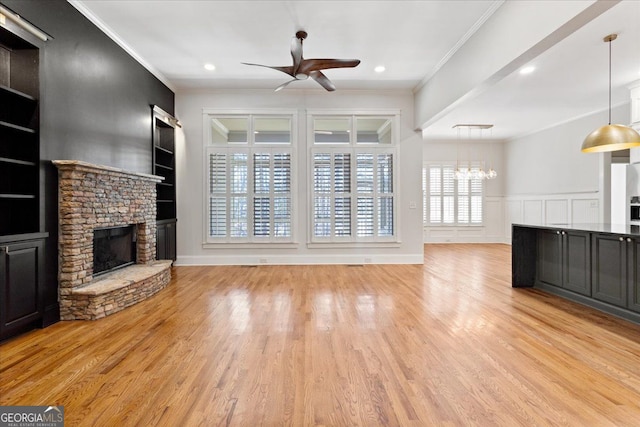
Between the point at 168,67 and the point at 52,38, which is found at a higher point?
the point at 168,67

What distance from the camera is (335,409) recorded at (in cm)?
178

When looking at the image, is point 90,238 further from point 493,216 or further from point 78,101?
point 493,216

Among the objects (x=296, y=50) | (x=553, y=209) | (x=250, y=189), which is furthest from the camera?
(x=553, y=209)

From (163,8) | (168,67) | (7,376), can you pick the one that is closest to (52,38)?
(163,8)

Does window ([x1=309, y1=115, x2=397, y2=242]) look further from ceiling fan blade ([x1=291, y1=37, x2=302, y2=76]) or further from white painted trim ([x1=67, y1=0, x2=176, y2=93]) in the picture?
white painted trim ([x1=67, y1=0, x2=176, y2=93])

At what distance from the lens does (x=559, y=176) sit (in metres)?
7.98

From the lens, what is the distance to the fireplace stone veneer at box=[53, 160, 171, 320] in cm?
323

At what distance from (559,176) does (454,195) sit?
2699 mm

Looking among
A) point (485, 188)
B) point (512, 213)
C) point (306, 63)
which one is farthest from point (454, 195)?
point (306, 63)

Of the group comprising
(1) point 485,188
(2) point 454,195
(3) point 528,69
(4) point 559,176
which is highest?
(3) point 528,69

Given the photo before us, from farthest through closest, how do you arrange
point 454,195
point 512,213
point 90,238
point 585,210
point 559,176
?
point 454,195
point 512,213
point 559,176
point 585,210
point 90,238

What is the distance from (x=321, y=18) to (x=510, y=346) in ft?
13.2

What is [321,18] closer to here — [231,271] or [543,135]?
[231,271]

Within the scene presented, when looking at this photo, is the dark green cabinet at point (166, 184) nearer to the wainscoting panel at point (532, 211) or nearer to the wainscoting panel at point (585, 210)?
the wainscoting panel at point (585, 210)
